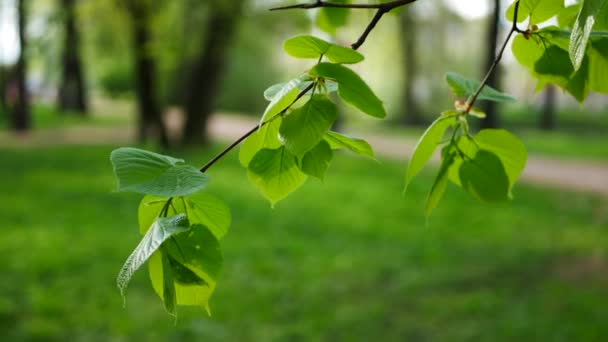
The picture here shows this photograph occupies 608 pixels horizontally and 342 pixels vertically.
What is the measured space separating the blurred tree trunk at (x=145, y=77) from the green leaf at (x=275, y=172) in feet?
34.3

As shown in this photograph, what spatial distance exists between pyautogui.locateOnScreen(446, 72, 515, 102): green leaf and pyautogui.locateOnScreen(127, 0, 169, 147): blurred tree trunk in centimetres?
1037

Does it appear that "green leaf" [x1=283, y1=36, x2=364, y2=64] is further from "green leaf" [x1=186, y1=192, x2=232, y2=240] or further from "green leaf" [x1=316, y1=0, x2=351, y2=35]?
"green leaf" [x1=316, y1=0, x2=351, y2=35]

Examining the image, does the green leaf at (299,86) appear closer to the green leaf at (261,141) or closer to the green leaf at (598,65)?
the green leaf at (261,141)

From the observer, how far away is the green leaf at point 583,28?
44 cm

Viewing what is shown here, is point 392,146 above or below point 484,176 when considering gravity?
below

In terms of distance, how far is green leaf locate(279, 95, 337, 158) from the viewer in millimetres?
500

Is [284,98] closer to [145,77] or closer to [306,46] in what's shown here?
[306,46]

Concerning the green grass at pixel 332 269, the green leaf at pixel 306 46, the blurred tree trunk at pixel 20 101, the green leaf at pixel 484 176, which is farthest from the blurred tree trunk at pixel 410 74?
the green leaf at pixel 306 46

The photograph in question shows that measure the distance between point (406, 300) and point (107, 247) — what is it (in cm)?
291

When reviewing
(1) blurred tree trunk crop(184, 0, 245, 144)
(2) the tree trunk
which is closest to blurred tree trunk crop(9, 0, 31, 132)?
(2) the tree trunk

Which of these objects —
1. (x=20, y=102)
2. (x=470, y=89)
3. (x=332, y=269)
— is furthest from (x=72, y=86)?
(x=470, y=89)

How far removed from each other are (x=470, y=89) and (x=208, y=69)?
439 inches

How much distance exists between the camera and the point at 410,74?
20375 millimetres

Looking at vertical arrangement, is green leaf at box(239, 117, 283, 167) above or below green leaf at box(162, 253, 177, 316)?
above
